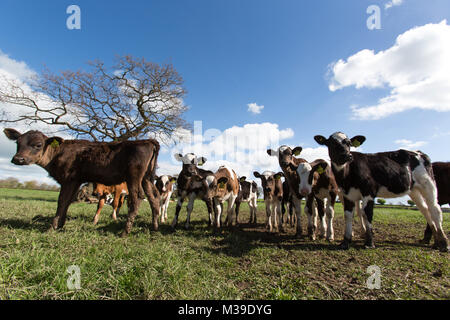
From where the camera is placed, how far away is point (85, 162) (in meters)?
5.76

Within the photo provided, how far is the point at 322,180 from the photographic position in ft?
21.3

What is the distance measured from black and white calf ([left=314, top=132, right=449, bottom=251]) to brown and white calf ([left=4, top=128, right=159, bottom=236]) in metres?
5.19

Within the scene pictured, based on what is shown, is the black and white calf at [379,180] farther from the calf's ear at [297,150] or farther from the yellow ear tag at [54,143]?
the yellow ear tag at [54,143]

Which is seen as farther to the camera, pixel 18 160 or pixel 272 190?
pixel 272 190

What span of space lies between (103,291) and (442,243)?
7157 mm

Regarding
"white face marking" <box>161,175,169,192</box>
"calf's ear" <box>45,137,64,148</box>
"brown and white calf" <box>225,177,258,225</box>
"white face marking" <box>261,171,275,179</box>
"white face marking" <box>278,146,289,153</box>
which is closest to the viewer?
"calf's ear" <box>45,137,64,148</box>

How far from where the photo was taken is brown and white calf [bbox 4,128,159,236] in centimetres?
545

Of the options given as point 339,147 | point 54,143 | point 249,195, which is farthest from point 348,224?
point 54,143

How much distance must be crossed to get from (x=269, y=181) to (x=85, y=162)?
655cm

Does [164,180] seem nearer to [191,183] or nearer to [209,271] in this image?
[191,183]

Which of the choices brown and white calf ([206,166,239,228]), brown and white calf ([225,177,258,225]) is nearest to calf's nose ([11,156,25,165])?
brown and white calf ([206,166,239,228])

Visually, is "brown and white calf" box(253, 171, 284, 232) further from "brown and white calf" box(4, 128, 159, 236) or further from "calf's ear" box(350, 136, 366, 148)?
"brown and white calf" box(4, 128, 159, 236)

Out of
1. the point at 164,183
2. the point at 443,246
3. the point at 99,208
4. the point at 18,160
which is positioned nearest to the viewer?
the point at 443,246
